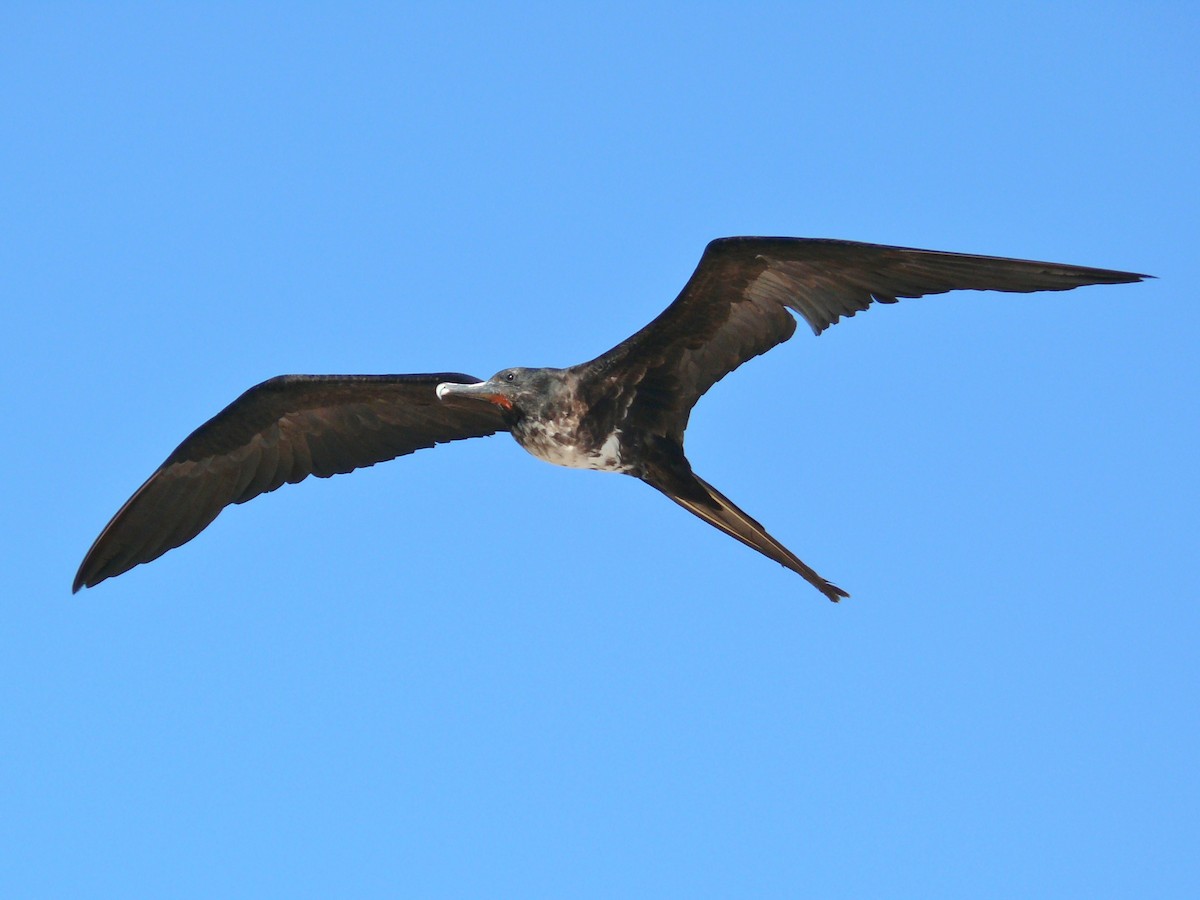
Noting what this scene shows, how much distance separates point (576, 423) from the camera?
7.54 m

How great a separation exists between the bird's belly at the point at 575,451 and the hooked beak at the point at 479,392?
0.23 m

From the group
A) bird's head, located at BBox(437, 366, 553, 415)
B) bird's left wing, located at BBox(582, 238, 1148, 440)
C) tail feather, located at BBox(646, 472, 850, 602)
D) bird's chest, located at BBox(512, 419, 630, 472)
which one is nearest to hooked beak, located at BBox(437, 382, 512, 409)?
bird's head, located at BBox(437, 366, 553, 415)

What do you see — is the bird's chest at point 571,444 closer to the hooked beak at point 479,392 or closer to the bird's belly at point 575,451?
the bird's belly at point 575,451

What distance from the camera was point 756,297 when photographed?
24.1 feet

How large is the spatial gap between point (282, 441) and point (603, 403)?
6.91ft

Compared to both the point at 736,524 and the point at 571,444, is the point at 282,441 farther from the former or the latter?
the point at 736,524

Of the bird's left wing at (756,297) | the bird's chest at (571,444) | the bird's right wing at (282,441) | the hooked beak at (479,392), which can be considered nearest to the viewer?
the bird's left wing at (756,297)

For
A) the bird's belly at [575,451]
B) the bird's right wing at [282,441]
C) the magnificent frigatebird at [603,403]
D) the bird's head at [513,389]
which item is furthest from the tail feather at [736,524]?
the bird's right wing at [282,441]

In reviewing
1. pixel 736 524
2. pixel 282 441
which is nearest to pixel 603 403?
pixel 736 524

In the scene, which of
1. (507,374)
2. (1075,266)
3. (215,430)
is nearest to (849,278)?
(1075,266)

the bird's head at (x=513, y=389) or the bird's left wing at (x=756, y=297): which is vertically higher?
the bird's left wing at (x=756, y=297)

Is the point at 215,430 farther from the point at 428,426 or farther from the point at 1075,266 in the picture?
the point at 1075,266

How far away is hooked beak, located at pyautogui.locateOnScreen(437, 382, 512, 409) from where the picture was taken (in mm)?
7652

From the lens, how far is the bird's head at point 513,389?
759 cm
